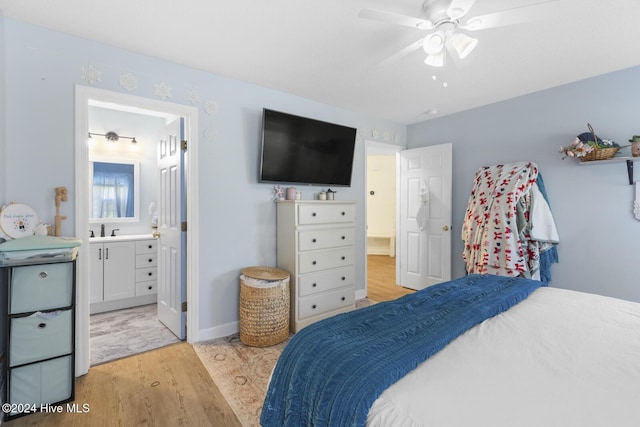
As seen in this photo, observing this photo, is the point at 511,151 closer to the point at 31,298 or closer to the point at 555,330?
the point at 555,330

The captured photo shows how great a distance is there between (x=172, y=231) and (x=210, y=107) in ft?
4.02

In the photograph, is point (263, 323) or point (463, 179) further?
point (463, 179)

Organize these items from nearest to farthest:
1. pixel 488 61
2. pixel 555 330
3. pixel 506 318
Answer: pixel 555 330, pixel 506 318, pixel 488 61

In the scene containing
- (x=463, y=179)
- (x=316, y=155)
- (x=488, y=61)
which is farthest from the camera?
(x=463, y=179)

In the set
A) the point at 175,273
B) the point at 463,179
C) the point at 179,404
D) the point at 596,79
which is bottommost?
the point at 179,404

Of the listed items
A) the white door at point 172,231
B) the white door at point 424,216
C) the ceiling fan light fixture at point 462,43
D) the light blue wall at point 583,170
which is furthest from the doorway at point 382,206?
the ceiling fan light fixture at point 462,43

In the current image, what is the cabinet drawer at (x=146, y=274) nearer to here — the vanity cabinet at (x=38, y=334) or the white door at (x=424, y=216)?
the vanity cabinet at (x=38, y=334)

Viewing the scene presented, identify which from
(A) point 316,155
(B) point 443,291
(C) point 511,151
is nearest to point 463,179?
(C) point 511,151

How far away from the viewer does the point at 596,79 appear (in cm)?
282

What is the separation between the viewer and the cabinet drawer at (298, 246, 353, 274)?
116 inches

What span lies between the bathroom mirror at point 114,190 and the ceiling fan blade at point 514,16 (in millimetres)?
4068

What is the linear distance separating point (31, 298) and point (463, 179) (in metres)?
4.25

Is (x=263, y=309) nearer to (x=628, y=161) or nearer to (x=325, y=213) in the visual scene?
(x=325, y=213)

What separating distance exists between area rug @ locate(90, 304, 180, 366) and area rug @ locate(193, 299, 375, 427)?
1.54 feet
